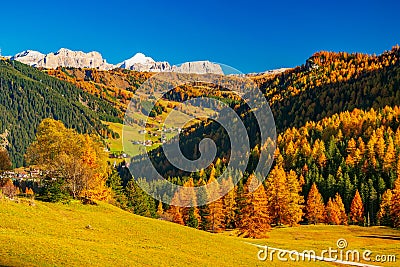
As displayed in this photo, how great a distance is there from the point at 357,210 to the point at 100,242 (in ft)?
341

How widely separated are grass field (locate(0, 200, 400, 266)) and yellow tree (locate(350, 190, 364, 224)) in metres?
58.6

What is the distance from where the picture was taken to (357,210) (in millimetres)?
127938

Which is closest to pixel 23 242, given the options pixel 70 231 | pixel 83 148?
pixel 70 231

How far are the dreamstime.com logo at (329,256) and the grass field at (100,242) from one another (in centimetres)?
197

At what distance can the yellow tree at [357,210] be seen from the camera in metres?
128

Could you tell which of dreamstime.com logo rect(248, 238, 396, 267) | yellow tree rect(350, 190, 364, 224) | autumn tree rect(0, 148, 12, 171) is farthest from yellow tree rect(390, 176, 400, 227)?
autumn tree rect(0, 148, 12, 171)

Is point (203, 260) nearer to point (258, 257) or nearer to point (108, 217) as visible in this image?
point (258, 257)

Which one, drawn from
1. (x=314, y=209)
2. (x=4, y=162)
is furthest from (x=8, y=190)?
(x=314, y=209)

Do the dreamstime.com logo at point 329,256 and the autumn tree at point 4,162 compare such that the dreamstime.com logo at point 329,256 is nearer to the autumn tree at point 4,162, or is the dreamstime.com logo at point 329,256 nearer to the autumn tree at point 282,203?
the autumn tree at point 282,203

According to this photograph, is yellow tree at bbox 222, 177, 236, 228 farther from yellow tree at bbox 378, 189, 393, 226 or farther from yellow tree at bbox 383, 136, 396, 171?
yellow tree at bbox 383, 136, 396, 171

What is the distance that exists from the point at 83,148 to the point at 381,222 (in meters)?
88.2

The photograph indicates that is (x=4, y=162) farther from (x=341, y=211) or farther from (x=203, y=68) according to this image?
(x=341, y=211)

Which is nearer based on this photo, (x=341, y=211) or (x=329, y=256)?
(x=329, y=256)

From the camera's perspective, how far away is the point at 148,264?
3866 cm
